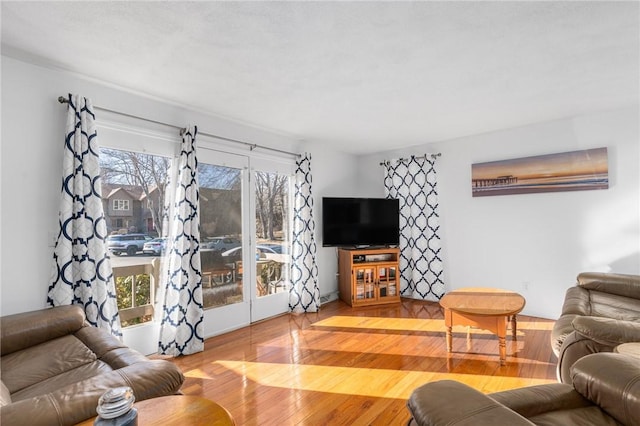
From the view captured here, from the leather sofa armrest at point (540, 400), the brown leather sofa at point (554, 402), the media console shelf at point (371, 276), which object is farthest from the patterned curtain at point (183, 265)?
the leather sofa armrest at point (540, 400)

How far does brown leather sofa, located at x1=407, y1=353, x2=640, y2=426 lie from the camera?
3.21ft

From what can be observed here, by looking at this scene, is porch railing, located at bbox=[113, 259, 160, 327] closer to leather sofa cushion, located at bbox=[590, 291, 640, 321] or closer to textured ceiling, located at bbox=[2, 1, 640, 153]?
textured ceiling, located at bbox=[2, 1, 640, 153]

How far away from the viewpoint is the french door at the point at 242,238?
3.47m

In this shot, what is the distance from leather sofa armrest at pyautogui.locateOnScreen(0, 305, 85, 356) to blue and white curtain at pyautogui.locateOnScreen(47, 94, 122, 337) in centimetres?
22

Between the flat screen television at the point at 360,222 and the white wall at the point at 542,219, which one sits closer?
the white wall at the point at 542,219

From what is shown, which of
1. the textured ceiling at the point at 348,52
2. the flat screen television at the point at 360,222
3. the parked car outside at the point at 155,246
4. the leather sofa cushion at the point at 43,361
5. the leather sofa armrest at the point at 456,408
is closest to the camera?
the leather sofa armrest at the point at 456,408

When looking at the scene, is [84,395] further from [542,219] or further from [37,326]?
[542,219]

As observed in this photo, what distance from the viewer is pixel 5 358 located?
183 centimetres

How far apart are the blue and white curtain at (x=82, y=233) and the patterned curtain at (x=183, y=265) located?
0.53m

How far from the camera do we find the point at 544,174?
151 inches

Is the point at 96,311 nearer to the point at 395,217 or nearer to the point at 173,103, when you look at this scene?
the point at 173,103

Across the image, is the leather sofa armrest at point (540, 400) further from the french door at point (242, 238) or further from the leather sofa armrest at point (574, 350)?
the french door at point (242, 238)

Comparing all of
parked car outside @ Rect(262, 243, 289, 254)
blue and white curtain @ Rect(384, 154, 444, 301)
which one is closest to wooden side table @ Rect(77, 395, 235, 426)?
parked car outside @ Rect(262, 243, 289, 254)

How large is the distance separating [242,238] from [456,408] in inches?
122
